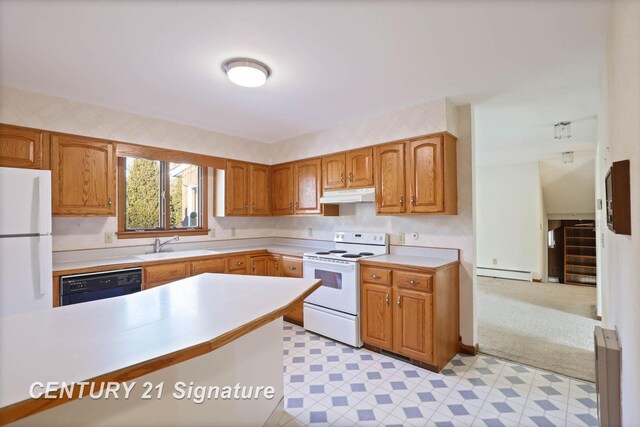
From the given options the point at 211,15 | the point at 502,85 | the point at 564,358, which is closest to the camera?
the point at 211,15

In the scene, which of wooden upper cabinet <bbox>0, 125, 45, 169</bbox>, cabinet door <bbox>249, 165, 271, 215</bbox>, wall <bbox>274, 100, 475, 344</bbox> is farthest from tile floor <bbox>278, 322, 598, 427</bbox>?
wooden upper cabinet <bbox>0, 125, 45, 169</bbox>

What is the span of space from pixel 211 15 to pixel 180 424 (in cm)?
203

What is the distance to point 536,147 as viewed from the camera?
4945 mm

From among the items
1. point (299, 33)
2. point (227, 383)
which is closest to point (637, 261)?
point (227, 383)

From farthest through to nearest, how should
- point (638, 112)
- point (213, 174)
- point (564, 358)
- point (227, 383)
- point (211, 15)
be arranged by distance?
point (213, 174), point (564, 358), point (211, 15), point (227, 383), point (638, 112)

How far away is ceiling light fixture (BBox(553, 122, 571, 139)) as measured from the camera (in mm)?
3753

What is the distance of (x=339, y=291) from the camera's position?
3.26m

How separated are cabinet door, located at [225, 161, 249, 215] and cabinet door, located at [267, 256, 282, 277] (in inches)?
29.9

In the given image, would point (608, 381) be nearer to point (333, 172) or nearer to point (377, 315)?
point (377, 315)

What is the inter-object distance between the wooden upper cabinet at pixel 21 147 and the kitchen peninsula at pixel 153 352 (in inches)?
78.6

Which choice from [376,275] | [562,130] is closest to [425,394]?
[376,275]

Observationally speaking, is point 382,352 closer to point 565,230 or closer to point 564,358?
point 564,358

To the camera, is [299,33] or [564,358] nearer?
[299,33]

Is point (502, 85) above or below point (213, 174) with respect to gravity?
above
